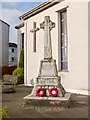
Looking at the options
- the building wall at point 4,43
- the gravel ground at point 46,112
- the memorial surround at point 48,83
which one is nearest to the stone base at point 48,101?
the memorial surround at point 48,83

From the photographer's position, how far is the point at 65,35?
14.2 meters

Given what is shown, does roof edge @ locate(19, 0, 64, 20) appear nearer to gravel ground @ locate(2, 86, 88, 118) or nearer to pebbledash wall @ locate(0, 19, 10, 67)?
gravel ground @ locate(2, 86, 88, 118)

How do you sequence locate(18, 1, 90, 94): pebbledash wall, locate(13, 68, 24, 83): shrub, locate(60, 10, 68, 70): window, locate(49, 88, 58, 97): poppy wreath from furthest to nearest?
1. locate(13, 68, 24, 83): shrub
2. locate(60, 10, 68, 70): window
3. locate(18, 1, 90, 94): pebbledash wall
4. locate(49, 88, 58, 97): poppy wreath

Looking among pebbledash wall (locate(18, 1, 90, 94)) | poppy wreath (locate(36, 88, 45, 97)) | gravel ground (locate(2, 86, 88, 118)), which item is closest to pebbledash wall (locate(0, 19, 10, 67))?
pebbledash wall (locate(18, 1, 90, 94))

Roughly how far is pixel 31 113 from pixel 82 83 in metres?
5.35

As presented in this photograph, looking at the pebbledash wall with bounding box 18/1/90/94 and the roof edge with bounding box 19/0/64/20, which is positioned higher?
the roof edge with bounding box 19/0/64/20

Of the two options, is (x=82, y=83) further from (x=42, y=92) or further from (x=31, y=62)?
(x=31, y=62)

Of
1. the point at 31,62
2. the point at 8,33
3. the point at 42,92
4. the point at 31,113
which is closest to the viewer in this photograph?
the point at 31,113

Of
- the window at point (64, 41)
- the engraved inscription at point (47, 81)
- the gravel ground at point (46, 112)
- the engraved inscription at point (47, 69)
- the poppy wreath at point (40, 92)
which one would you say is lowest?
the gravel ground at point (46, 112)

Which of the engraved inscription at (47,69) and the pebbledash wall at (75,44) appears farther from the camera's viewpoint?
the pebbledash wall at (75,44)

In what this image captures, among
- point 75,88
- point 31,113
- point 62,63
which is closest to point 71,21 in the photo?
point 62,63

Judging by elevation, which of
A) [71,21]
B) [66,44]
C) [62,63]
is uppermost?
[71,21]

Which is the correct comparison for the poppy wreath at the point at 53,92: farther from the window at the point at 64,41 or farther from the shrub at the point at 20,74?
the shrub at the point at 20,74

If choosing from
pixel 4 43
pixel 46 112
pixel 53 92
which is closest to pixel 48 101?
pixel 53 92
